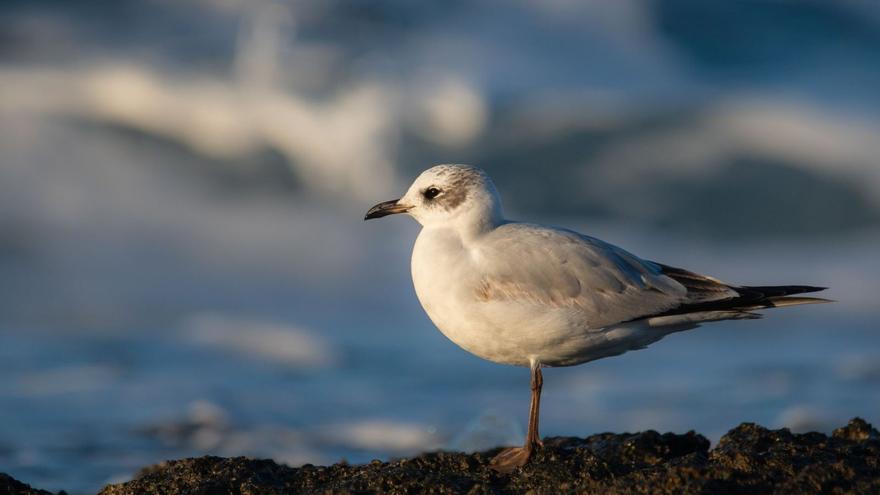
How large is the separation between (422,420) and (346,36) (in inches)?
350

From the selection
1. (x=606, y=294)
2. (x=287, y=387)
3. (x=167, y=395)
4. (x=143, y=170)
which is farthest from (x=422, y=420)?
(x=143, y=170)

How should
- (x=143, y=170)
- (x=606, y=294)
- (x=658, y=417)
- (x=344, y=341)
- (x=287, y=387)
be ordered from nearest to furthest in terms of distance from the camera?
1. (x=606, y=294)
2. (x=658, y=417)
3. (x=287, y=387)
4. (x=344, y=341)
5. (x=143, y=170)

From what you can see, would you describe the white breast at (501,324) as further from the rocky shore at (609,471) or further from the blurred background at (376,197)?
the blurred background at (376,197)

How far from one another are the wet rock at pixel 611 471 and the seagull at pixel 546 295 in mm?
394

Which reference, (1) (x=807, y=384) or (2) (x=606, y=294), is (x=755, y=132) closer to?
(1) (x=807, y=384)

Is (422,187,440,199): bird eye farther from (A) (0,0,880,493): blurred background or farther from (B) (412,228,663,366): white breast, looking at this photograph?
(A) (0,0,880,493): blurred background

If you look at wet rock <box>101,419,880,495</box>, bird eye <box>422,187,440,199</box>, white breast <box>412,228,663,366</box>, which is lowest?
wet rock <box>101,419,880,495</box>

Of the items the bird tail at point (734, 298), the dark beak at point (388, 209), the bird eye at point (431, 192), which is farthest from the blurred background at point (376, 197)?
the bird tail at point (734, 298)

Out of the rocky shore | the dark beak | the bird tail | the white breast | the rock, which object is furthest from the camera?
the dark beak

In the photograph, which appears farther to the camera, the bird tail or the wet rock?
the bird tail

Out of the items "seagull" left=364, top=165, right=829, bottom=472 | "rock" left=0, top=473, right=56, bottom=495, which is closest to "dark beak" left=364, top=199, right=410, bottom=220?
"seagull" left=364, top=165, right=829, bottom=472

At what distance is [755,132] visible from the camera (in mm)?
16359

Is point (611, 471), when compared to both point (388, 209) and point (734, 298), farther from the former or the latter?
point (388, 209)

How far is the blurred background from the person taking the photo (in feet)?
31.9
